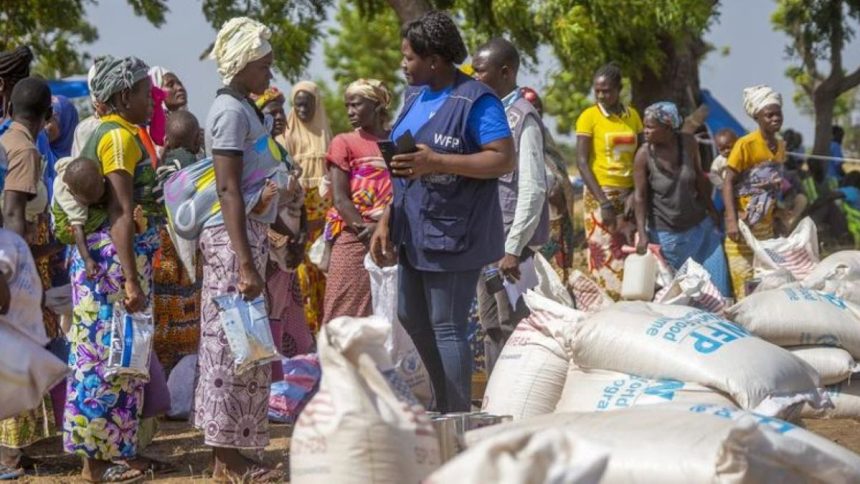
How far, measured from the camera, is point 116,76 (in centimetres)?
546

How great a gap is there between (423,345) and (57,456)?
1809 mm

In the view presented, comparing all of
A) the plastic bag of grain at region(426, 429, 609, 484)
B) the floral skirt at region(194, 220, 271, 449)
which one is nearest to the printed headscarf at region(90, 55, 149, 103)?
the floral skirt at region(194, 220, 271, 449)

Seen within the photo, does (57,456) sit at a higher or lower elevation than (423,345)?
lower

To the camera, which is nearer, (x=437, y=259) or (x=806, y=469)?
(x=806, y=469)

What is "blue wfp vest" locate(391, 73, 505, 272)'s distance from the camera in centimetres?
512

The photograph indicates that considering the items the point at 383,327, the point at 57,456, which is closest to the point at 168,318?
the point at 57,456

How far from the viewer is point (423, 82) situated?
17.2 feet

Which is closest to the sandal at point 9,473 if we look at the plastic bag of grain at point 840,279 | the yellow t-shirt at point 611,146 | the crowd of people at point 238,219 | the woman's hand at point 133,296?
the crowd of people at point 238,219

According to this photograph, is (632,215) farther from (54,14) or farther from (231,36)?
(54,14)

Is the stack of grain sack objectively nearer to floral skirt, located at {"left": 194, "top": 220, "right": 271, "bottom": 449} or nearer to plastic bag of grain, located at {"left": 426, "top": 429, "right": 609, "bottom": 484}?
floral skirt, located at {"left": 194, "top": 220, "right": 271, "bottom": 449}

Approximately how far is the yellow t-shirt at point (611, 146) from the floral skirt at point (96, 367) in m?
4.31

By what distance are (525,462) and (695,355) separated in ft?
7.31

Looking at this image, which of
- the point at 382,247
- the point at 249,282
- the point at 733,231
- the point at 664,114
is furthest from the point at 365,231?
the point at 733,231

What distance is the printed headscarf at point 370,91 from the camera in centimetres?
692
